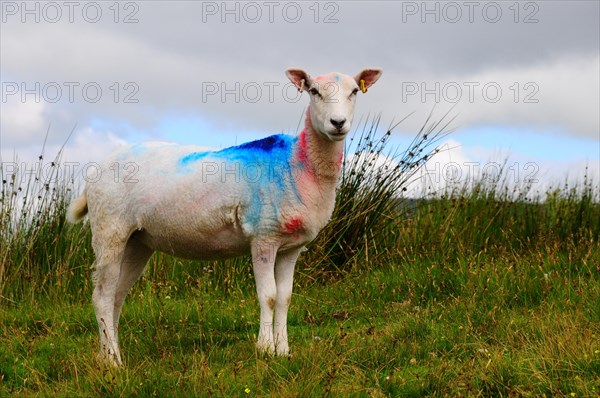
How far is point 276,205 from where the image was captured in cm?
562

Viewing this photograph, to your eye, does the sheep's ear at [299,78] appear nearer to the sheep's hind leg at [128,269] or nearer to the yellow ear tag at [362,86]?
the yellow ear tag at [362,86]

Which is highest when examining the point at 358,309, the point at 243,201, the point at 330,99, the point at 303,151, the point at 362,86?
the point at 362,86

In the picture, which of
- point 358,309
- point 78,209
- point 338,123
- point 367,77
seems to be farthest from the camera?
point 358,309

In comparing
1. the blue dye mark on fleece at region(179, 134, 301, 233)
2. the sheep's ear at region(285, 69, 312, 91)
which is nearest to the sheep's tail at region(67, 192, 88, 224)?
the blue dye mark on fleece at region(179, 134, 301, 233)

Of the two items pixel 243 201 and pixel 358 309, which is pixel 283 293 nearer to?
pixel 243 201

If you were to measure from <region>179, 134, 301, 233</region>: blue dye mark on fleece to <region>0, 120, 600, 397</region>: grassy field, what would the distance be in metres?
1.02

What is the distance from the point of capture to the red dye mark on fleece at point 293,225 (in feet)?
18.4

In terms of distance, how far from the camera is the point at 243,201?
565 centimetres

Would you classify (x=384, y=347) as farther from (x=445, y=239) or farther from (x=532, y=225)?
(x=532, y=225)

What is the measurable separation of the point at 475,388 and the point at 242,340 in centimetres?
233

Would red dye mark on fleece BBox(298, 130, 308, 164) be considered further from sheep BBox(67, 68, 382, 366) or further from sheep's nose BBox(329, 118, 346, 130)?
sheep's nose BBox(329, 118, 346, 130)

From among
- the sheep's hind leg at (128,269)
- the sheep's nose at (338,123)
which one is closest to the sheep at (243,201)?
the sheep's nose at (338,123)

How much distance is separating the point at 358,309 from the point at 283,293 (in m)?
1.99

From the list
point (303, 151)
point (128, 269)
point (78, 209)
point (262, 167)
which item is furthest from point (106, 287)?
point (303, 151)
